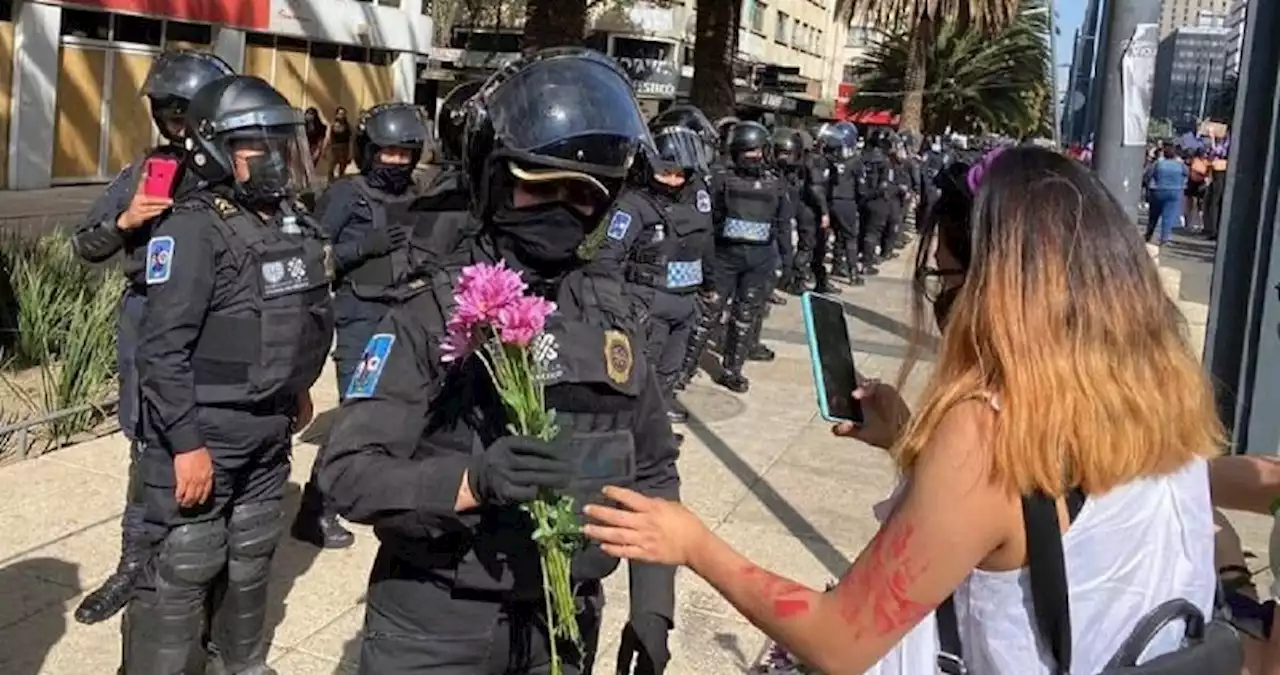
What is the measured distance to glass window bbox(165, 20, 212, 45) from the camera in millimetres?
21141

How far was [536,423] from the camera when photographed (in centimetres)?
210

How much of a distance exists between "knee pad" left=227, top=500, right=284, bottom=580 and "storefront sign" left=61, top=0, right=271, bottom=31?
55.5 feet

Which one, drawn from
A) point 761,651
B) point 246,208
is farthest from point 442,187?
point 761,651

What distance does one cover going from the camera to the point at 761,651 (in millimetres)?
4441

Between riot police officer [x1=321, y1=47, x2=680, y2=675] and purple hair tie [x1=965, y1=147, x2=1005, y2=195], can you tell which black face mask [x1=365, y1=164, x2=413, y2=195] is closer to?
riot police officer [x1=321, y1=47, x2=680, y2=675]

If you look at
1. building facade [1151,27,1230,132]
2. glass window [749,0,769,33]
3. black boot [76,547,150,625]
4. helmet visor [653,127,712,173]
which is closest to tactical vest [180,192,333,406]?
black boot [76,547,150,625]

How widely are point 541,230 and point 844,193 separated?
1223 cm

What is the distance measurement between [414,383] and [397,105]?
405cm

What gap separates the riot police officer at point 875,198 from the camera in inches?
617

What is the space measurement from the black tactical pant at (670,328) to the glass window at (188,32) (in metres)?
16.2

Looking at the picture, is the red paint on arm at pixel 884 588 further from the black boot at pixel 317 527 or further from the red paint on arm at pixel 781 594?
the black boot at pixel 317 527

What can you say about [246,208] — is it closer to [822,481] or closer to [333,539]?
[333,539]

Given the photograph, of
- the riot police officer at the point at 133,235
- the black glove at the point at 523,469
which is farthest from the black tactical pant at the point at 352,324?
the black glove at the point at 523,469

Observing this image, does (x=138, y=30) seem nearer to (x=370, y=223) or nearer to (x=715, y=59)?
(x=715, y=59)
